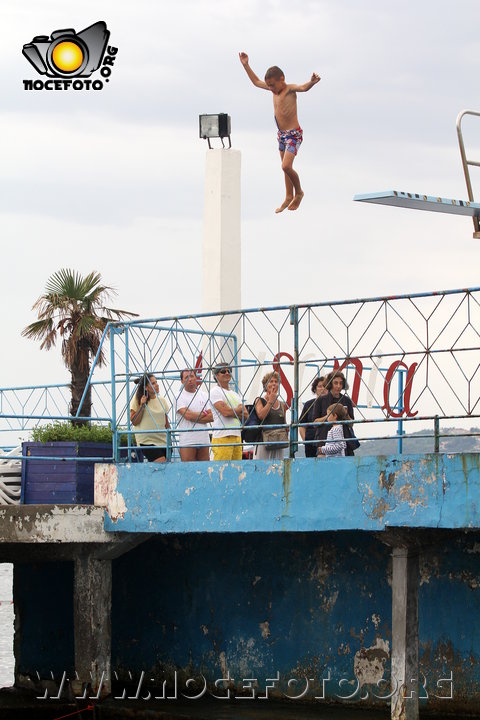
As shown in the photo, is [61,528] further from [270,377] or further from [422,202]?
[422,202]

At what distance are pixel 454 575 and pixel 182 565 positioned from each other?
12.1 feet

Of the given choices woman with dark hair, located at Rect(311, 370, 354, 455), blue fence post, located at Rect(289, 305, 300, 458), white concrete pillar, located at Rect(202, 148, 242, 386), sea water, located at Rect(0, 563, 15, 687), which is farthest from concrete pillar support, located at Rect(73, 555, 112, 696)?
sea water, located at Rect(0, 563, 15, 687)

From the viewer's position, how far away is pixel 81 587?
49.9 ft

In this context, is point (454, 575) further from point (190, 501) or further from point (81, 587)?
point (81, 587)

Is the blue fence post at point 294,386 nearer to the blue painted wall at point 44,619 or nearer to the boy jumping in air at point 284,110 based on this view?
the boy jumping in air at point 284,110

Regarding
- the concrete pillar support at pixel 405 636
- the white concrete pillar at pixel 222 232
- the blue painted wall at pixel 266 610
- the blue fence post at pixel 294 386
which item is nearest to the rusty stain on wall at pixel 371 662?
the blue painted wall at pixel 266 610

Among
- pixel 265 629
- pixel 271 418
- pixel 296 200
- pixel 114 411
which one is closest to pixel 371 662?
pixel 265 629

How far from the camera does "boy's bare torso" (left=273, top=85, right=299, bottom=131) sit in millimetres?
17672

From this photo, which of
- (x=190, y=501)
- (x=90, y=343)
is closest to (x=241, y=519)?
(x=190, y=501)

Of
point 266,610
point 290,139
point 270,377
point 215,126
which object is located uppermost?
point 215,126

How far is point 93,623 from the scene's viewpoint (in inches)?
593

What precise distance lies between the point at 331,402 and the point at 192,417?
162 centimetres

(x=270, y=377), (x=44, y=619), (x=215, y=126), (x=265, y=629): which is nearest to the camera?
(x=270, y=377)

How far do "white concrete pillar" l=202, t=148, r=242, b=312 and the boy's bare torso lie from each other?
12.9ft
